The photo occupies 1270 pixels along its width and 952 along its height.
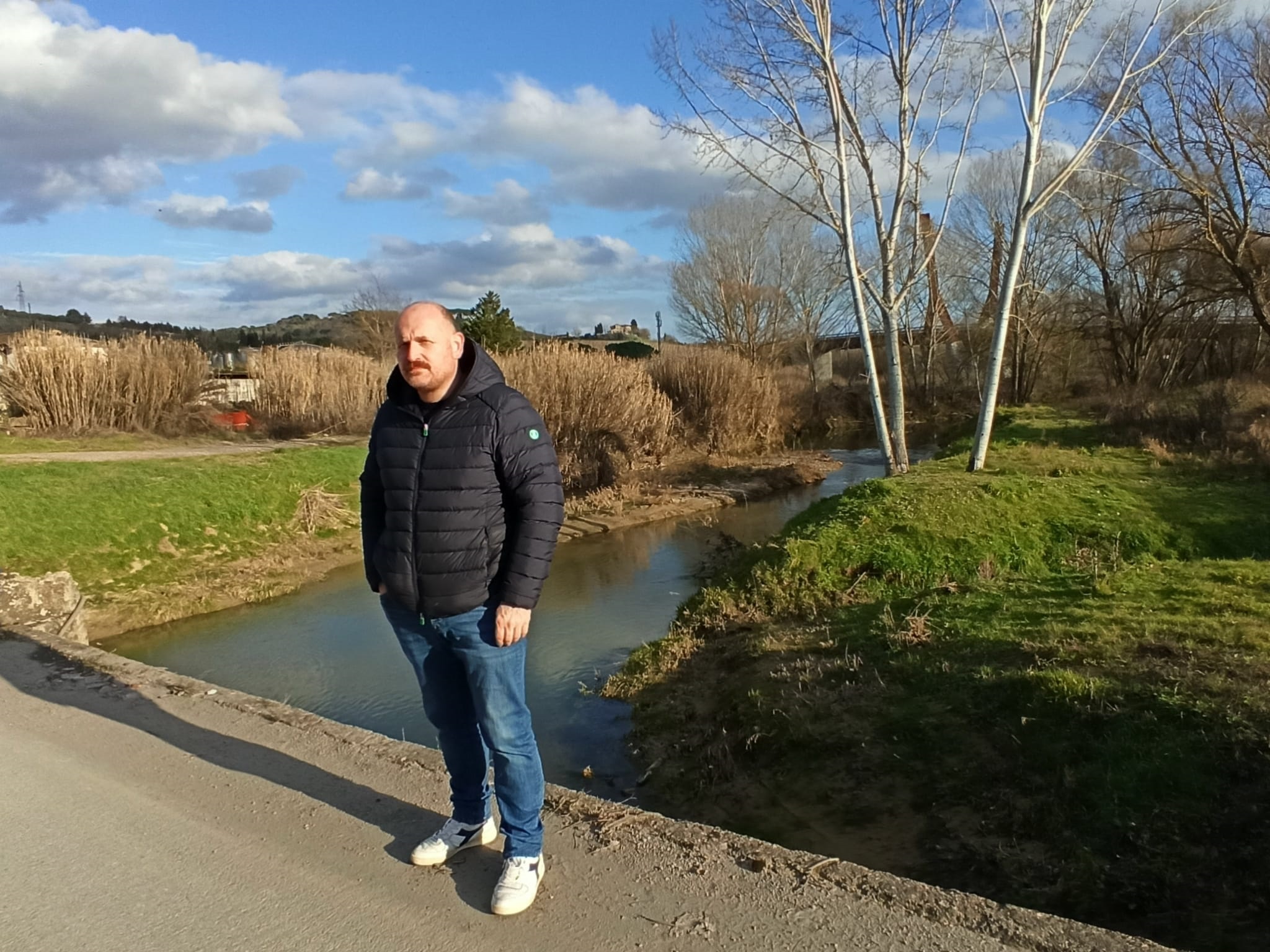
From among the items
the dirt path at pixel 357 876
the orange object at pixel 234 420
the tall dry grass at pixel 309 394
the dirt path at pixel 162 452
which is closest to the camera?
the dirt path at pixel 357 876

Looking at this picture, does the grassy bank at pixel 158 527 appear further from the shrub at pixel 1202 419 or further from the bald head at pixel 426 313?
the shrub at pixel 1202 419

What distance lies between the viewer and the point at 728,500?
74.6 feet

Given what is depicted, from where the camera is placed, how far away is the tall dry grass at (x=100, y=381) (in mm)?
24062

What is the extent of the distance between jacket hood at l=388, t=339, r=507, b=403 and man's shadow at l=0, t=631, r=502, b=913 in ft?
6.13

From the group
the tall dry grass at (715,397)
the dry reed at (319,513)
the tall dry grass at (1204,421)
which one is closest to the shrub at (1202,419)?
the tall dry grass at (1204,421)

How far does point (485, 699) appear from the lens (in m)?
3.39

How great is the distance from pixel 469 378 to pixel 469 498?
452 mm

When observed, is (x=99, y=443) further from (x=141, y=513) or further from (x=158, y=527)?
(x=158, y=527)

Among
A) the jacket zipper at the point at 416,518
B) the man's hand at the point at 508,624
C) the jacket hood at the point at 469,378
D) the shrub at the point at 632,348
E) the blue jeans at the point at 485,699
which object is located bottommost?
the blue jeans at the point at 485,699

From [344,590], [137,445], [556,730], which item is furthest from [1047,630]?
[137,445]

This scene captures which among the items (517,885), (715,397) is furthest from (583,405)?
(517,885)

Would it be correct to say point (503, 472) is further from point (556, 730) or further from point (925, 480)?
point (925, 480)

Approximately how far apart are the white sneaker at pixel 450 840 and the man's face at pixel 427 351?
177cm

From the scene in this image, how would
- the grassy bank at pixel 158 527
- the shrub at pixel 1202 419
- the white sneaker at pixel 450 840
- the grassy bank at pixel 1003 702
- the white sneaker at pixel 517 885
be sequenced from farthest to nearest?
the shrub at pixel 1202 419
the grassy bank at pixel 158 527
the grassy bank at pixel 1003 702
the white sneaker at pixel 450 840
the white sneaker at pixel 517 885
